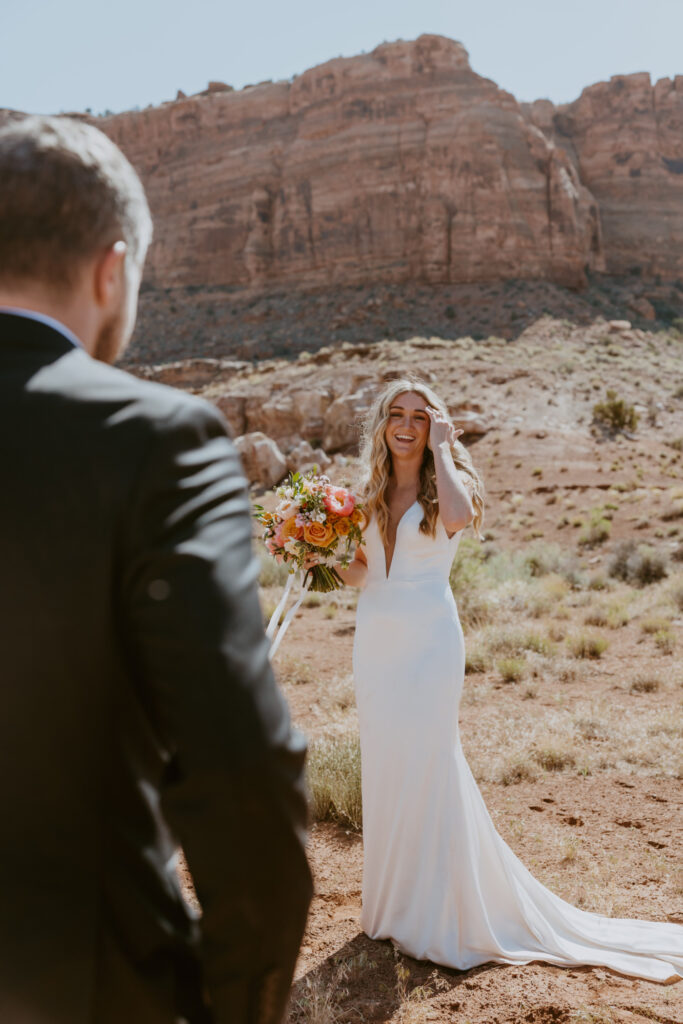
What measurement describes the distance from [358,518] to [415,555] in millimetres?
371

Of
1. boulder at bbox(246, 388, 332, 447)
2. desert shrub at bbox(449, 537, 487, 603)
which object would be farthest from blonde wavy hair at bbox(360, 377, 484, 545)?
boulder at bbox(246, 388, 332, 447)

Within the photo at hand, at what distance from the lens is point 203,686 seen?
1.01m

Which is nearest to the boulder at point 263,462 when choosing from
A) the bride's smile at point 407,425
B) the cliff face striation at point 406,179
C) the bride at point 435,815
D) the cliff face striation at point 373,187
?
the bride's smile at point 407,425

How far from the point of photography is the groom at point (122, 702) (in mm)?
1029

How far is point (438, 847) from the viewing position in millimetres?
3879

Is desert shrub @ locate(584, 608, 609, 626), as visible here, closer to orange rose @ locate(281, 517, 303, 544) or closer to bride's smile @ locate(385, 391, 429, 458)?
bride's smile @ locate(385, 391, 429, 458)

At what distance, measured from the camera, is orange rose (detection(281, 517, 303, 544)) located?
418 cm

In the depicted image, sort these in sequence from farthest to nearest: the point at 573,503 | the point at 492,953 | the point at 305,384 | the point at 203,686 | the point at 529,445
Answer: the point at 305,384 → the point at 529,445 → the point at 573,503 → the point at 492,953 → the point at 203,686

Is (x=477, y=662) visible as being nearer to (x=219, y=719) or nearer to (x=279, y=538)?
(x=279, y=538)

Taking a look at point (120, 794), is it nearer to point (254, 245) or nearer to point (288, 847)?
point (288, 847)

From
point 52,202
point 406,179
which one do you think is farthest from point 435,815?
point 406,179

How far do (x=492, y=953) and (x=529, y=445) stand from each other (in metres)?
24.3

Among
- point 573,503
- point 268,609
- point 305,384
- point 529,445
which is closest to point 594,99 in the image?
point 305,384

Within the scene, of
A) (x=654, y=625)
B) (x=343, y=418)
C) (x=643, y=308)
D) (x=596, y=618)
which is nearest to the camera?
(x=654, y=625)
